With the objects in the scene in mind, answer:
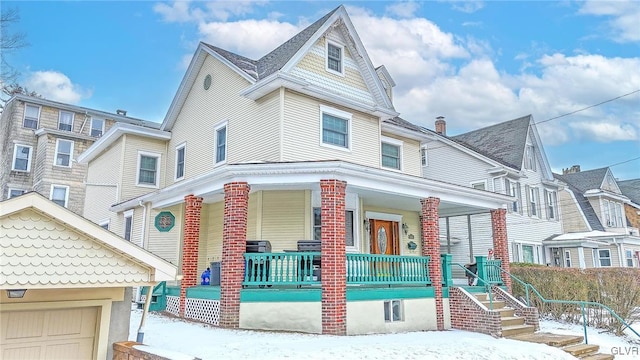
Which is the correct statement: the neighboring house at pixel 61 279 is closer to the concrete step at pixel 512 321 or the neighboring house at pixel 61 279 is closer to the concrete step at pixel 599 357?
the concrete step at pixel 512 321

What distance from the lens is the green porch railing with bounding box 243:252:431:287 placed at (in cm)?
1032

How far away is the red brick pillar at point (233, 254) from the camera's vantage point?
396 inches

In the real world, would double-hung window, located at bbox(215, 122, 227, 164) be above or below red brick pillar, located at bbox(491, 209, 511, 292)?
above

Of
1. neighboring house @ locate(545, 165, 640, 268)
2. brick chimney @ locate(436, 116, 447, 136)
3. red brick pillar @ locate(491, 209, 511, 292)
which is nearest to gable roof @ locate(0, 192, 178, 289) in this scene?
red brick pillar @ locate(491, 209, 511, 292)

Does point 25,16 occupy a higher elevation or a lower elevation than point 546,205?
higher

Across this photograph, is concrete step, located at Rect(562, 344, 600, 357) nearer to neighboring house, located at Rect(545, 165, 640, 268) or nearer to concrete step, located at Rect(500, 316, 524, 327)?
concrete step, located at Rect(500, 316, 524, 327)

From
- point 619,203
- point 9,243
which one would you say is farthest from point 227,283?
point 619,203

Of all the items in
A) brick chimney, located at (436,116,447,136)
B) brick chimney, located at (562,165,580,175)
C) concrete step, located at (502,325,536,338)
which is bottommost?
concrete step, located at (502,325,536,338)

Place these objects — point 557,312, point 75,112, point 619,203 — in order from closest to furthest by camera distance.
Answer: point 557,312, point 75,112, point 619,203

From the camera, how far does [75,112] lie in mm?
26938

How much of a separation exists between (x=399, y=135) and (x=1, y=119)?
85.7 feet

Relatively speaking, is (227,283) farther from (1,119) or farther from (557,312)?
(1,119)

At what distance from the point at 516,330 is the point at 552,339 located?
903 mm

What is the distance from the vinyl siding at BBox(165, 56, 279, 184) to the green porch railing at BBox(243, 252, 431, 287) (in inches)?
129
